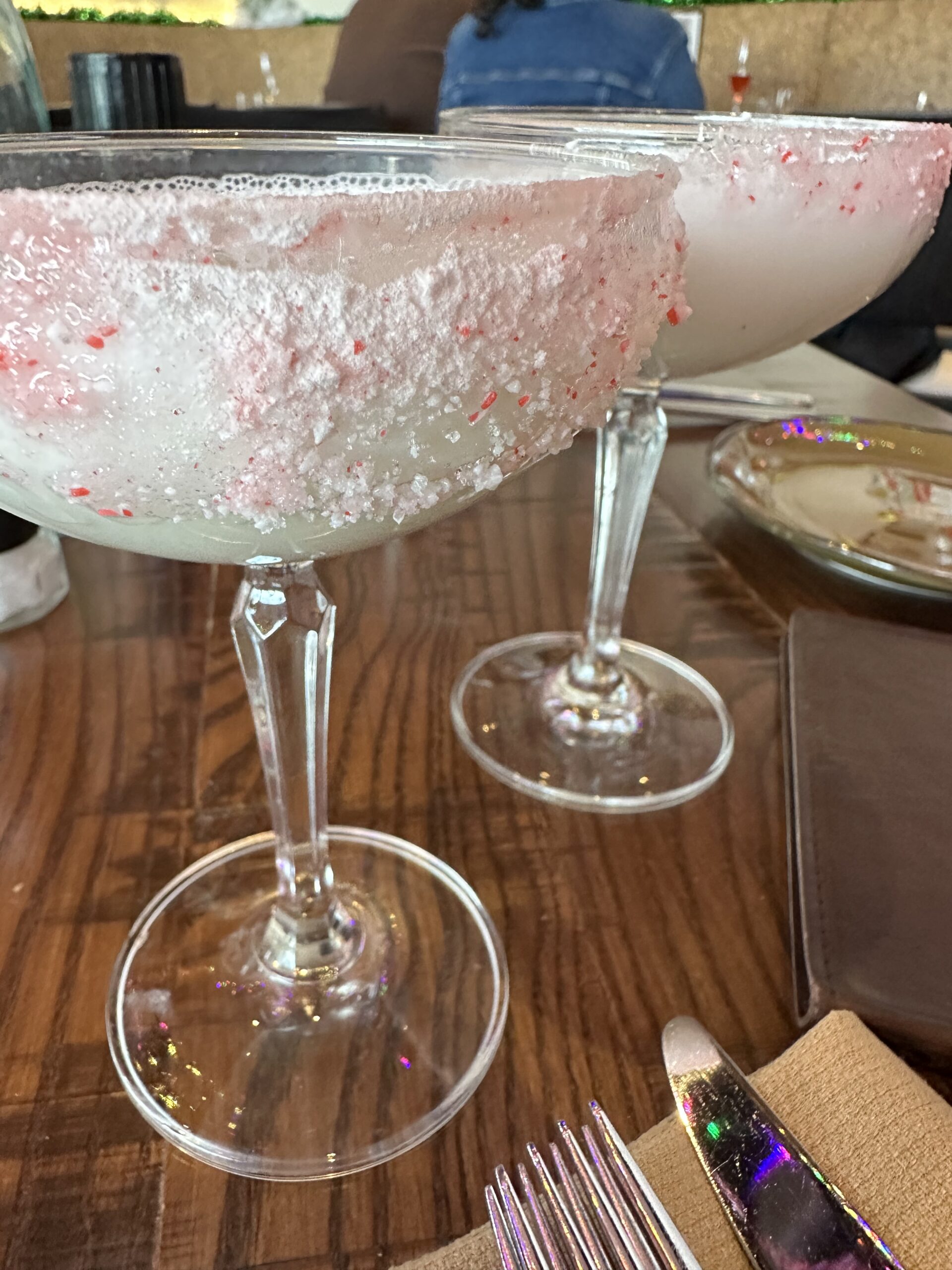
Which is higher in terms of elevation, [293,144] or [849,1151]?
[293,144]

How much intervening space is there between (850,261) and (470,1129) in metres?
0.40

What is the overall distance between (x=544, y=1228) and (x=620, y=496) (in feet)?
1.30

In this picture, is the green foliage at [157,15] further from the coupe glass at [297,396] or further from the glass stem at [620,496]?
the coupe glass at [297,396]

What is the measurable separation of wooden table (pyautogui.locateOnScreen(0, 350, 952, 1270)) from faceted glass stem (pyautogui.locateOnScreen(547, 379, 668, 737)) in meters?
0.04

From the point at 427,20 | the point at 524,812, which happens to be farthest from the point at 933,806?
the point at 427,20

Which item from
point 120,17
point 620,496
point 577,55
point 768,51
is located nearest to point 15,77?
point 620,496

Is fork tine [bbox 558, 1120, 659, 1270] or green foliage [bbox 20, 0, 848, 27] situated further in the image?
green foliage [bbox 20, 0, 848, 27]

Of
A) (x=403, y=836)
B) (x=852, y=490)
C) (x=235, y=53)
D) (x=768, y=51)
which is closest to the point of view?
(x=403, y=836)

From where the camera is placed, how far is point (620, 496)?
1.79ft

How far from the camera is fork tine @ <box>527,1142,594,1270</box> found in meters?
0.23

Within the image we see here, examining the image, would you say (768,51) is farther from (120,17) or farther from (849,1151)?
(849,1151)

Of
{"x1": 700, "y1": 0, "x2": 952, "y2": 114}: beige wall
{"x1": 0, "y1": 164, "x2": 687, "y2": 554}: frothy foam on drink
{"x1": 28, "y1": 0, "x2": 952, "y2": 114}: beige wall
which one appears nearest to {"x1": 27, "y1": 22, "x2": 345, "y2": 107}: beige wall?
{"x1": 28, "y1": 0, "x2": 952, "y2": 114}: beige wall

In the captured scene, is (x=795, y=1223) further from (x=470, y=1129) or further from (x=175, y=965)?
(x=175, y=965)

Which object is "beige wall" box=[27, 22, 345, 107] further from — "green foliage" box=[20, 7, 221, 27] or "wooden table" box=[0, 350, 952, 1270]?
"wooden table" box=[0, 350, 952, 1270]
